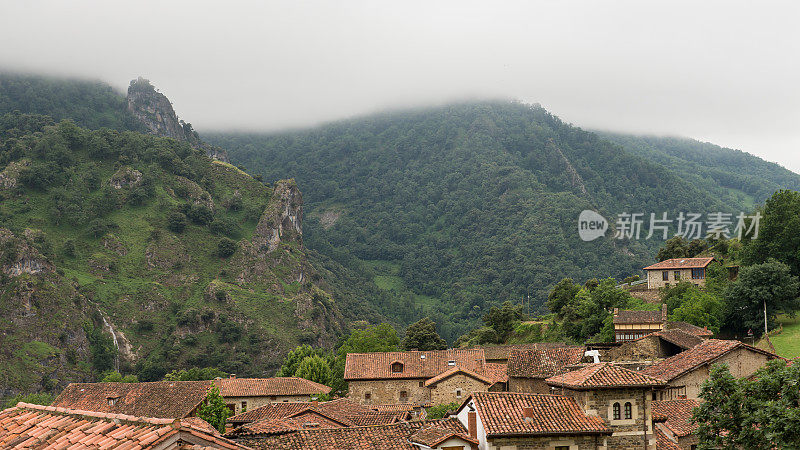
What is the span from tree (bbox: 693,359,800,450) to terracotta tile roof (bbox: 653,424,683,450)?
3290 mm

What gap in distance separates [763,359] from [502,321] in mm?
62180

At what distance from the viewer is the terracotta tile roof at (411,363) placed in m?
59.6

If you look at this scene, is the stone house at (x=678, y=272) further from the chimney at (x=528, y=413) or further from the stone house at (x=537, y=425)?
the chimney at (x=528, y=413)

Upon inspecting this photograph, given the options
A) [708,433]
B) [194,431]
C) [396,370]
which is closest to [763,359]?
[708,433]

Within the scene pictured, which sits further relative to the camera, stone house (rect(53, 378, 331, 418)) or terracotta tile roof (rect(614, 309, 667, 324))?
terracotta tile roof (rect(614, 309, 667, 324))

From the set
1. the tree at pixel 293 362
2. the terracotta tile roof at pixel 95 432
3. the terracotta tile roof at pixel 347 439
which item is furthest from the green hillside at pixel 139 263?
the terracotta tile roof at pixel 95 432

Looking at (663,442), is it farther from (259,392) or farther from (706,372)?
(259,392)

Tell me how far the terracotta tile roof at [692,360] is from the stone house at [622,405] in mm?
12793

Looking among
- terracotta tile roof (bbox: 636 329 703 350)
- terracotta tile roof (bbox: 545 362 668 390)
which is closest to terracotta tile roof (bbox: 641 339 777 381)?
terracotta tile roof (bbox: 636 329 703 350)

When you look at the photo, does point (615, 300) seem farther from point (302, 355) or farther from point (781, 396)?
point (781, 396)

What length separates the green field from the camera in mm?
54188

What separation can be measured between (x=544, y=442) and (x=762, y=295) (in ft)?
148

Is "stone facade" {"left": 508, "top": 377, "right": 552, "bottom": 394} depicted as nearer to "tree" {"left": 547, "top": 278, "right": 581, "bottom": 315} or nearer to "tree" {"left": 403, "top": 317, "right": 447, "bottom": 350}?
"tree" {"left": 403, "top": 317, "right": 447, "bottom": 350}

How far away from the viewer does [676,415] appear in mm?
34562
